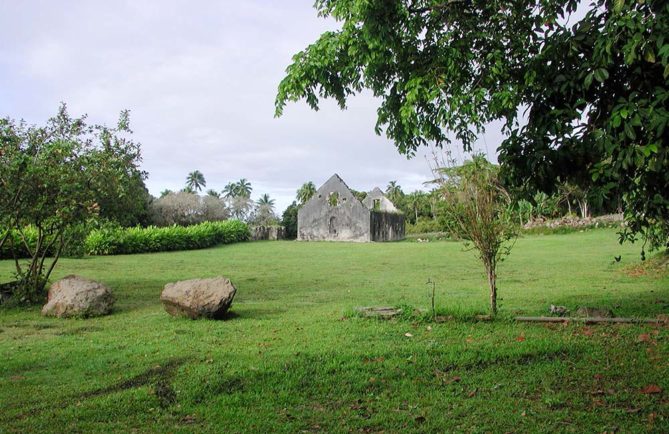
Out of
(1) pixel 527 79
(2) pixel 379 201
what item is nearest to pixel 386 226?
(2) pixel 379 201

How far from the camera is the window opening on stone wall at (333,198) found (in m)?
44.4

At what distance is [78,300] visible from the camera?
971 centimetres

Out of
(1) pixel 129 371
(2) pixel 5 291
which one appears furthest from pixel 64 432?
(2) pixel 5 291

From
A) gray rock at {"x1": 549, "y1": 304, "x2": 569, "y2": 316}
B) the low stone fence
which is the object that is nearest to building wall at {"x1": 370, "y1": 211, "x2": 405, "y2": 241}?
the low stone fence

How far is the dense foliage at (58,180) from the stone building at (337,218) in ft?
106

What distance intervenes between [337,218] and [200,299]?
35.6m

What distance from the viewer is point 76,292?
9828mm

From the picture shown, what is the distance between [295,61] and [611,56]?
14.4 ft

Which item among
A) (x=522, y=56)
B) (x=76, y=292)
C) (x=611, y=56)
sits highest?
(x=522, y=56)

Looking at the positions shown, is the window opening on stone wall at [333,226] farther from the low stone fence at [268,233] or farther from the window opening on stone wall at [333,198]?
the low stone fence at [268,233]

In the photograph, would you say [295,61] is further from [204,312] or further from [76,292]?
[76,292]

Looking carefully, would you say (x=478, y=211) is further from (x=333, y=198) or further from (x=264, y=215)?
(x=264, y=215)

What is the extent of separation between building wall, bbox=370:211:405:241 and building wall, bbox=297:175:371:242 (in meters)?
1.06

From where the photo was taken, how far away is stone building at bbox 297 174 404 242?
143 feet
